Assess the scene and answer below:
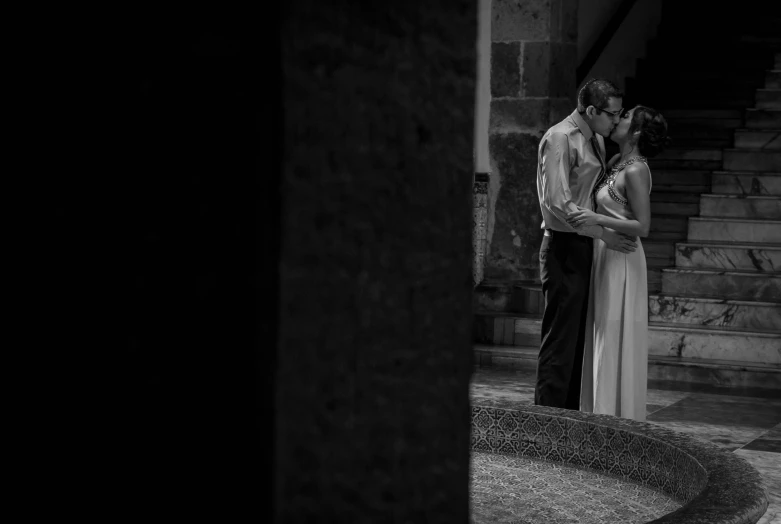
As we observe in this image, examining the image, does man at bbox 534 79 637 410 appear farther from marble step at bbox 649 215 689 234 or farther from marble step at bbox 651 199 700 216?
marble step at bbox 651 199 700 216

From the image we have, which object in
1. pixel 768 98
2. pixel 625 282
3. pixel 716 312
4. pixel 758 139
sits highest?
pixel 768 98

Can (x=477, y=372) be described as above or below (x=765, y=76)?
below

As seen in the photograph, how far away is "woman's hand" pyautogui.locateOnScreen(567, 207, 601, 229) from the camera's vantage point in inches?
203

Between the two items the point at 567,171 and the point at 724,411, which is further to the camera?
the point at 724,411

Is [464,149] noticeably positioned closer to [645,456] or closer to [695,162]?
A: [645,456]

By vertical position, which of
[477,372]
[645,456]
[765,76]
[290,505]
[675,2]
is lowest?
[477,372]

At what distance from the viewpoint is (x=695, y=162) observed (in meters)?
9.98

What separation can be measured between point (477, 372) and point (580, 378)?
8.28ft

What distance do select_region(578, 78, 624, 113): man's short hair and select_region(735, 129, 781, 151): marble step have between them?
502 cm

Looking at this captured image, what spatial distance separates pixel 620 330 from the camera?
5.24 metres

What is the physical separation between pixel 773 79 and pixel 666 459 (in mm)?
8847

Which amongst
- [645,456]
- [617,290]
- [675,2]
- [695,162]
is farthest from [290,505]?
[675,2]

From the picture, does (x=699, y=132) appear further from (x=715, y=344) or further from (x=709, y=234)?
(x=715, y=344)

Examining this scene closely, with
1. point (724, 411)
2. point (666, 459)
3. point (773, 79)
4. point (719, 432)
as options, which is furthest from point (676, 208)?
point (666, 459)
